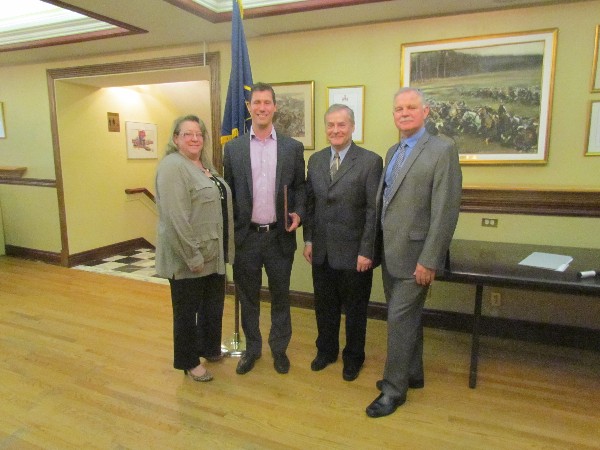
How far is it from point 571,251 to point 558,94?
3.32ft

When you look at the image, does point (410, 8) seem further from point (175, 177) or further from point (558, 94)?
point (175, 177)

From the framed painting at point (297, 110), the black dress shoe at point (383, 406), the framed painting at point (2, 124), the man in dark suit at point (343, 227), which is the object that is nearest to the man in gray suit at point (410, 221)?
the black dress shoe at point (383, 406)

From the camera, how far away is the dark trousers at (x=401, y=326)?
6.86 ft

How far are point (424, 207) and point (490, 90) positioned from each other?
1408 mm

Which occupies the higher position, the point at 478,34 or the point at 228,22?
the point at 228,22

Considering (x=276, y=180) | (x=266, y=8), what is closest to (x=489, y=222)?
(x=276, y=180)

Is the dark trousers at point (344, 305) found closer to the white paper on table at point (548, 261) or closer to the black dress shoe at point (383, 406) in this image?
the black dress shoe at point (383, 406)

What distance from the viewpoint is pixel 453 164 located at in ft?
6.32

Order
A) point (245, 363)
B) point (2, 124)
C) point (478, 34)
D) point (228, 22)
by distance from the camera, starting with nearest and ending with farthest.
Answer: point (245, 363) → point (478, 34) → point (228, 22) → point (2, 124)

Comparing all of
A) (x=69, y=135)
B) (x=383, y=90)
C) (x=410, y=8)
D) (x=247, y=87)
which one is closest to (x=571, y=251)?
(x=383, y=90)

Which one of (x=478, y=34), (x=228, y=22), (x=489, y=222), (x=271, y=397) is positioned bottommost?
(x=271, y=397)

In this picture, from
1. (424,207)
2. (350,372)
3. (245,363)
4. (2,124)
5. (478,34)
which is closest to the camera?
(424,207)

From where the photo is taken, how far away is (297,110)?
136 inches

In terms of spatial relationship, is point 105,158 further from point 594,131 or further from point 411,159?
point 594,131
